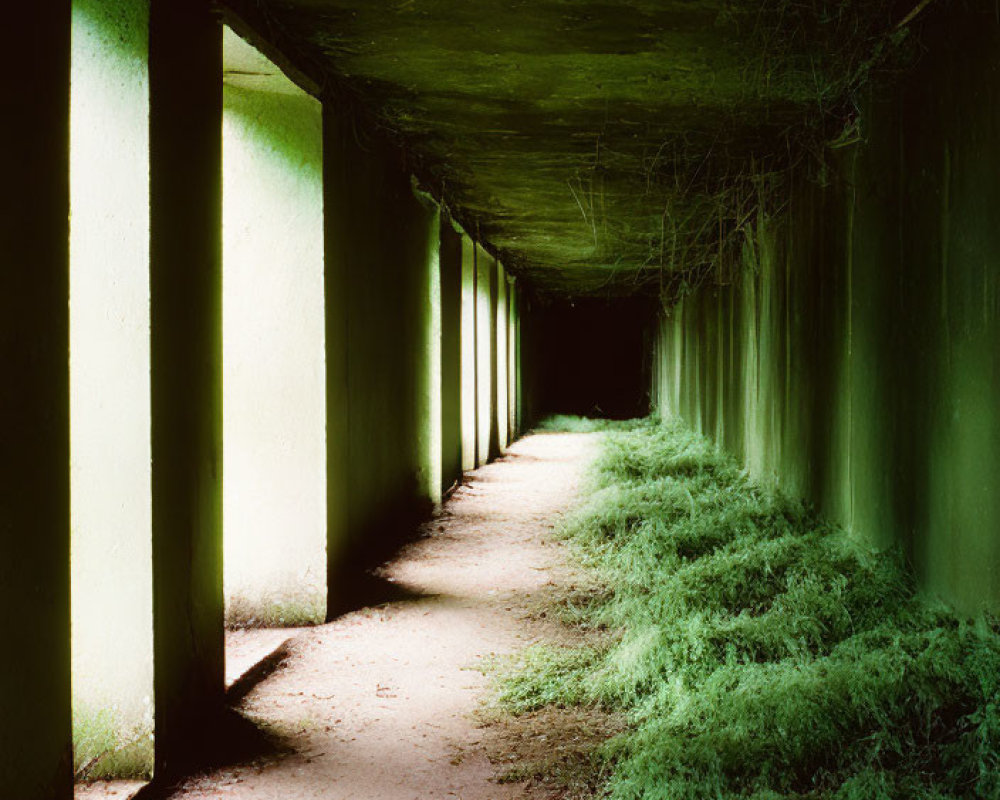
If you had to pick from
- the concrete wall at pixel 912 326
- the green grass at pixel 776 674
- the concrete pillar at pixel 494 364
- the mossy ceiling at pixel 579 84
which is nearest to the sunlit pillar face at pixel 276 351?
the mossy ceiling at pixel 579 84

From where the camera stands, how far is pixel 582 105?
5.21m

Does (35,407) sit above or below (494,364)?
below

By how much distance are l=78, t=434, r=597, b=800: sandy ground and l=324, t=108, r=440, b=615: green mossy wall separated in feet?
1.38

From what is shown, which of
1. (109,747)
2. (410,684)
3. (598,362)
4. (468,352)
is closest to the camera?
(109,747)

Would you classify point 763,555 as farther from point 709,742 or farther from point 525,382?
point 525,382

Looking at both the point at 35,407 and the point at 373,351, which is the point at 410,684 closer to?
the point at 35,407

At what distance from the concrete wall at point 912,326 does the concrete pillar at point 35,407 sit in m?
3.26

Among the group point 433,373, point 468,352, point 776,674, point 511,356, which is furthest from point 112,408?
point 511,356

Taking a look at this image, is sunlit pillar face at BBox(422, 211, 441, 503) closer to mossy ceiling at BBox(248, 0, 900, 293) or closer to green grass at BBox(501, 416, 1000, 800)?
A: mossy ceiling at BBox(248, 0, 900, 293)

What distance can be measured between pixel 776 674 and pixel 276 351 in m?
2.90

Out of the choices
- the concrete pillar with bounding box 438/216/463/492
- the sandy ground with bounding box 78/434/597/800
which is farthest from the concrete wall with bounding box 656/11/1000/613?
the concrete pillar with bounding box 438/216/463/492

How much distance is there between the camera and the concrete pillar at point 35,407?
1854mm

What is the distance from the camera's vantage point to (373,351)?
5.73 m

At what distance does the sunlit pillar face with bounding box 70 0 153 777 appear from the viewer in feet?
8.45
